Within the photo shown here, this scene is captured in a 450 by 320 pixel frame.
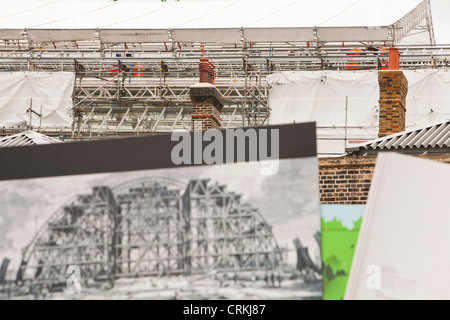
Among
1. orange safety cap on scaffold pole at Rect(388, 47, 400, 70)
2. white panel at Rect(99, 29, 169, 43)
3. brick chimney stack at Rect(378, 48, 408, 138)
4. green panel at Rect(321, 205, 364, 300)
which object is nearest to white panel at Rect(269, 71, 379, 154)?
white panel at Rect(99, 29, 169, 43)

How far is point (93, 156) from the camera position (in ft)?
32.6

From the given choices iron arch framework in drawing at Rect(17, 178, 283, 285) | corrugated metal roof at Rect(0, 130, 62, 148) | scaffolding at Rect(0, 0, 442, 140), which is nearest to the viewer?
iron arch framework in drawing at Rect(17, 178, 283, 285)

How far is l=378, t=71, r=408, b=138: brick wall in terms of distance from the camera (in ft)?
56.3

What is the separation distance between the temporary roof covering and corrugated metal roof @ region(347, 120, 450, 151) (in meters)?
12.8

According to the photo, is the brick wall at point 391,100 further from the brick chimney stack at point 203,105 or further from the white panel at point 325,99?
the white panel at point 325,99

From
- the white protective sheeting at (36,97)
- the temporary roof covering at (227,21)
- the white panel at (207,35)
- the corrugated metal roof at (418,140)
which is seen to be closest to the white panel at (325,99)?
the temporary roof covering at (227,21)

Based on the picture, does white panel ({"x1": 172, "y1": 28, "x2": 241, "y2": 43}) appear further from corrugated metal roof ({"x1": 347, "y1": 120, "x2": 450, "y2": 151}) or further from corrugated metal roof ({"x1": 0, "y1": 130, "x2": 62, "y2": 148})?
corrugated metal roof ({"x1": 347, "y1": 120, "x2": 450, "y2": 151})

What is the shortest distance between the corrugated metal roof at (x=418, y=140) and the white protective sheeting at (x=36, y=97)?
14.3 metres

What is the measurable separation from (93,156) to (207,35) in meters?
18.5

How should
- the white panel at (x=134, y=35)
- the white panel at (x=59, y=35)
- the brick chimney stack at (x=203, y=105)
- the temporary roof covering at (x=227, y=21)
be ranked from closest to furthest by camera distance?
the brick chimney stack at (x=203, y=105) → the temporary roof covering at (x=227, y=21) → the white panel at (x=134, y=35) → the white panel at (x=59, y=35)

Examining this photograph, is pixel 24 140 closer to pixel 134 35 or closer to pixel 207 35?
pixel 207 35

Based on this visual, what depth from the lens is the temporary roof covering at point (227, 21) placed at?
27156mm

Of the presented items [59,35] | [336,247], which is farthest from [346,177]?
[59,35]
